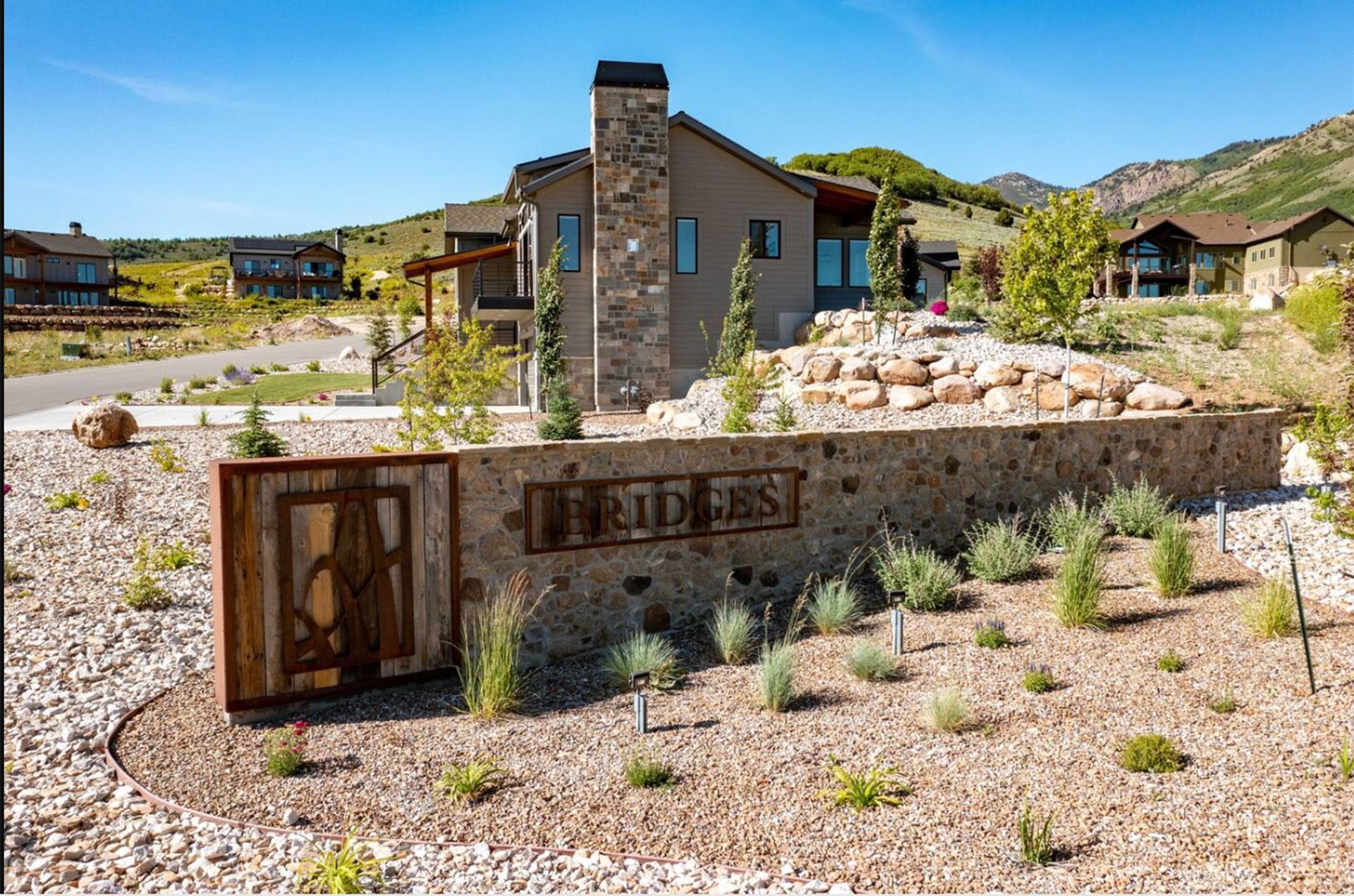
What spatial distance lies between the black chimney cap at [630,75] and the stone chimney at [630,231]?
2 cm

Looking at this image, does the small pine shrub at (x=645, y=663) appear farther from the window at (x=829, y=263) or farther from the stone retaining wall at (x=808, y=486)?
the window at (x=829, y=263)

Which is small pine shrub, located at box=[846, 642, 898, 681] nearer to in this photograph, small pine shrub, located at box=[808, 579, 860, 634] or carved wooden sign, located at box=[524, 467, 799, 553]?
small pine shrub, located at box=[808, 579, 860, 634]

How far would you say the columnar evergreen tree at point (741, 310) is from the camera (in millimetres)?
22281

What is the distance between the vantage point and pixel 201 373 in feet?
107

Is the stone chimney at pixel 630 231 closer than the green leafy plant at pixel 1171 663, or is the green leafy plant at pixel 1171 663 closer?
the green leafy plant at pixel 1171 663

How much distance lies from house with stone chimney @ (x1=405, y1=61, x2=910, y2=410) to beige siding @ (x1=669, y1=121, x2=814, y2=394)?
30mm

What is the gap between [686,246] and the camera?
25047 mm

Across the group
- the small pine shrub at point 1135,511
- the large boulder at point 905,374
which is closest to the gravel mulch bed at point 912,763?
the small pine shrub at point 1135,511

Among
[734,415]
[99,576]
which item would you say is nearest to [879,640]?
[734,415]

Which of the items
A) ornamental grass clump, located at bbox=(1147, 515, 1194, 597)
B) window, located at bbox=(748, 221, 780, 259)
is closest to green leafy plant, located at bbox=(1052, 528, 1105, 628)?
ornamental grass clump, located at bbox=(1147, 515, 1194, 597)

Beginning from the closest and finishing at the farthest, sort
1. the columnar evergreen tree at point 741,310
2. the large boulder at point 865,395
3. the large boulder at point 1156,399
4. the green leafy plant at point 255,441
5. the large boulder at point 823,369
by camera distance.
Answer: the green leafy plant at point 255,441
the large boulder at point 1156,399
the large boulder at point 865,395
the large boulder at point 823,369
the columnar evergreen tree at point 741,310

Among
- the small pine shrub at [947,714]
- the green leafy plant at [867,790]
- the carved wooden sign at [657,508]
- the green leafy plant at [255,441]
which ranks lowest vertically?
the green leafy plant at [867,790]

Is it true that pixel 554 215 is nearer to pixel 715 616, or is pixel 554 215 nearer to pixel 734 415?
pixel 734 415

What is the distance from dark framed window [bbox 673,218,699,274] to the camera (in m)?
25.0
